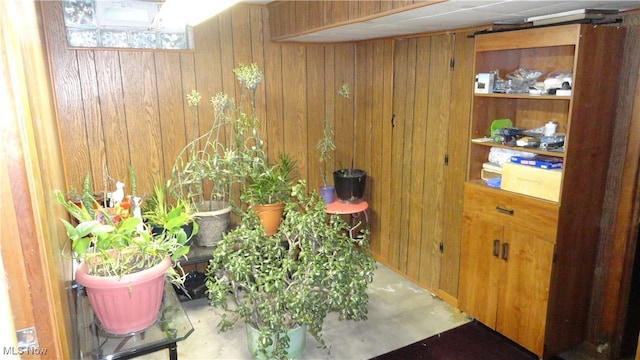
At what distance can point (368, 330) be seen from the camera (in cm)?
290

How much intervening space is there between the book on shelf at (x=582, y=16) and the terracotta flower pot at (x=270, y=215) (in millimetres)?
2008

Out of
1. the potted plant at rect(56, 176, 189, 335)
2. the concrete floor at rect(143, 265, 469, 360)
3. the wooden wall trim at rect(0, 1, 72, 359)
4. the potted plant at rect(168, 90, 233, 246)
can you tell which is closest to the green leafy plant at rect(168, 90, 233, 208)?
the potted plant at rect(168, 90, 233, 246)

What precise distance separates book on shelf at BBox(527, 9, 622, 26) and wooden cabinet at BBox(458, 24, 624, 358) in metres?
0.05

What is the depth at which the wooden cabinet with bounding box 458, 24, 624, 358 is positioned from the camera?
2209 mm

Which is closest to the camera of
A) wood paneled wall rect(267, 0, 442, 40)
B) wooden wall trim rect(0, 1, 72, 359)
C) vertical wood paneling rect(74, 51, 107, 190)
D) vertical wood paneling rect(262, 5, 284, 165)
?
wooden wall trim rect(0, 1, 72, 359)

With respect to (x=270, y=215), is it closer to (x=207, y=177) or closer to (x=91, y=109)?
(x=207, y=177)

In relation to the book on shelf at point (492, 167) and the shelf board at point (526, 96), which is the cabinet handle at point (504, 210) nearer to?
the book on shelf at point (492, 167)

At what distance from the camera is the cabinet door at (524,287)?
239cm

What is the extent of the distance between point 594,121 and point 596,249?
2.46ft

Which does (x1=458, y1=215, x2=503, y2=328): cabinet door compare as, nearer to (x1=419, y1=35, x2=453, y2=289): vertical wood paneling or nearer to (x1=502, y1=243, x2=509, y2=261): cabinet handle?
(x1=502, y1=243, x2=509, y2=261): cabinet handle

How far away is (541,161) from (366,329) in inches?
59.7

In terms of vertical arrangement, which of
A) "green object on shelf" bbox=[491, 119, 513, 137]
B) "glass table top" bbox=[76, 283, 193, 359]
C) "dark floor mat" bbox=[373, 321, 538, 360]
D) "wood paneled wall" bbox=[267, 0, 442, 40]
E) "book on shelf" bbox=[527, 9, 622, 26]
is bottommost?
"dark floor mat" bbox=[373, 321, 538, 360]

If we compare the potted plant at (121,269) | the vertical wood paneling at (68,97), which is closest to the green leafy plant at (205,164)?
the vertical wood paneling at (68,97)

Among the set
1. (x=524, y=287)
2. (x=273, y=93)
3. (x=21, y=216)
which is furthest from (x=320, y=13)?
(x=21, y=216)
